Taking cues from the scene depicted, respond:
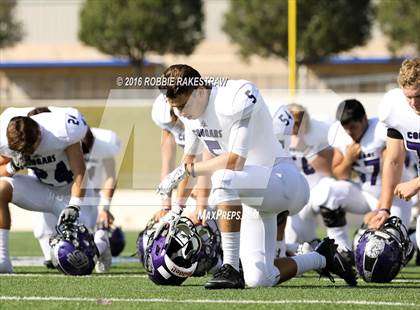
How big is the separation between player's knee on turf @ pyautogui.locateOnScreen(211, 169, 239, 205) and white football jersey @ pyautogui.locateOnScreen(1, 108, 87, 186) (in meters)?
1.89

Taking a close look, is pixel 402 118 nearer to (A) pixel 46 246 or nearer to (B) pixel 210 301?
(B) pixel 210 301

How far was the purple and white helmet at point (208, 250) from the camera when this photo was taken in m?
7.25

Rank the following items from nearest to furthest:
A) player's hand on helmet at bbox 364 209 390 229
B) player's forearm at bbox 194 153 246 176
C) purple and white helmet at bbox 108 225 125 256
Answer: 1. player's forearm at bbox 194 153 246 176
2. player's hand on helmet at bbox 364 209 390 229
3. purple and white helmet at bbox 108 225 125 256

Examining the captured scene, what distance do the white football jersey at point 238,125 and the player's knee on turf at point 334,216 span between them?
2.12 meters

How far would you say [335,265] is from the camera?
659 centimetres

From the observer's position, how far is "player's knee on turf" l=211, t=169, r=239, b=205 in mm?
5992

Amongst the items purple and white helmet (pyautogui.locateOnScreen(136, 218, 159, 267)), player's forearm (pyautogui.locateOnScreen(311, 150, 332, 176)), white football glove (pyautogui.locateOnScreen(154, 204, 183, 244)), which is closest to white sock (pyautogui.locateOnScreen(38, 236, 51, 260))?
purple and white helmet (pyautogui.locateOnScreen(136, 218, 159, 267))

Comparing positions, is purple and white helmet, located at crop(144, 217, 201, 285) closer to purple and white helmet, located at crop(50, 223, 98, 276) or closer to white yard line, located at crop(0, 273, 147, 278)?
white yard line, located at crop(0, 273, 147, 278)

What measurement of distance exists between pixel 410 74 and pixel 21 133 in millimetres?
2571

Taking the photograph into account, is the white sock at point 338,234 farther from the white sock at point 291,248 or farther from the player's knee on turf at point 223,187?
the player's knee on turf at point 223,187

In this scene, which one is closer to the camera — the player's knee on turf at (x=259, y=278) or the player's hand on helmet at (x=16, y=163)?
the player's knee on turf at (x=259, y=278)

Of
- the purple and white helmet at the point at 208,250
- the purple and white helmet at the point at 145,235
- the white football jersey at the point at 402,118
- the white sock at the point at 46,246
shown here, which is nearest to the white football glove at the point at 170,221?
the purple and white helmet at the point at 208,250

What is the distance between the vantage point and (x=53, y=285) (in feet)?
21.7

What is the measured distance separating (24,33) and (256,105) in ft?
91.2
